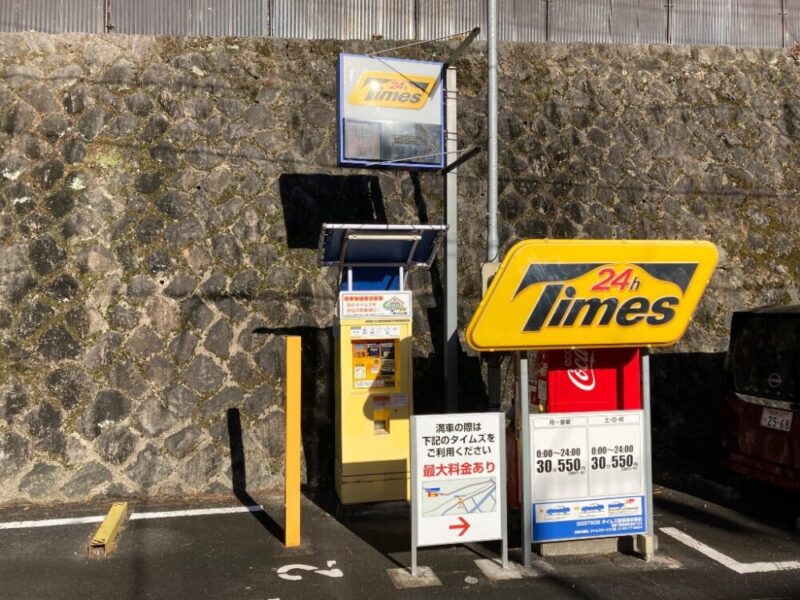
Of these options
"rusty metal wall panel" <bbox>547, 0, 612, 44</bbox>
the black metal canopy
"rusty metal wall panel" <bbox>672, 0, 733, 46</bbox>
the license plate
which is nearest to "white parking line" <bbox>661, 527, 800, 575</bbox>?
the license plate

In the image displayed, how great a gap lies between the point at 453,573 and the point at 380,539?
1.01 m

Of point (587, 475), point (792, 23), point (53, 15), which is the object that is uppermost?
point (792, 23)

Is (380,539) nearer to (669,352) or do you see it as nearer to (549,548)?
(549,548)

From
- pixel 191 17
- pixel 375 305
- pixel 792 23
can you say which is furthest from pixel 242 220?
pixel 792 23

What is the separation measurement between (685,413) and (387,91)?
576cm

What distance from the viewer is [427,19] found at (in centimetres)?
1005

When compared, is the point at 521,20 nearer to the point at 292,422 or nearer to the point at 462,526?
the point at 292,422

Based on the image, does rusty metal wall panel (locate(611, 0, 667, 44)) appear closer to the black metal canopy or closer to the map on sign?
the black metal canopy

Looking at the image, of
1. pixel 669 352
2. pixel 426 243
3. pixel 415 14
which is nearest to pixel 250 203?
pixel 426 243

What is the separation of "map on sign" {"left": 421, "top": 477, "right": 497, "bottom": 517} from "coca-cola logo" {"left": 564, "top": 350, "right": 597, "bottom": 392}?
3.84 feet

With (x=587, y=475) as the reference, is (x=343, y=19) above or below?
above

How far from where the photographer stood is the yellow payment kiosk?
632cm

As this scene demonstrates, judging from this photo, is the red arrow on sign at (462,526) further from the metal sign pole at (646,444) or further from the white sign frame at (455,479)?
the metal sign pole at (646,444)

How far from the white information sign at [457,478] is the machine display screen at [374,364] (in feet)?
4.88
